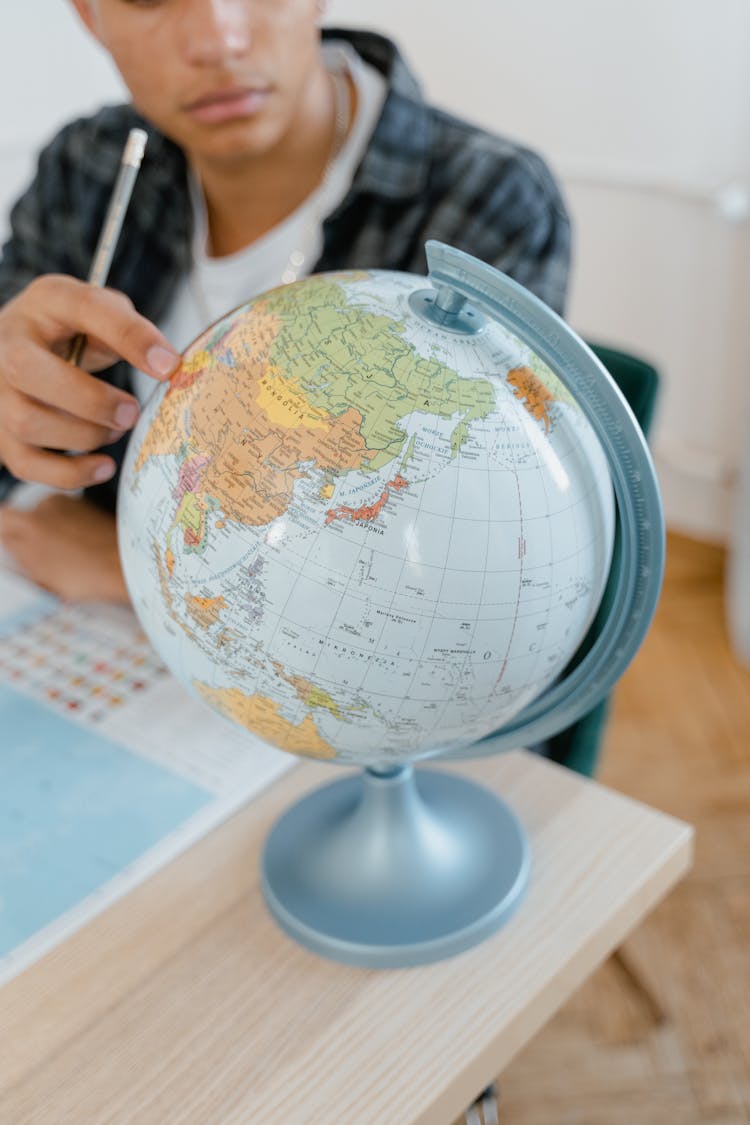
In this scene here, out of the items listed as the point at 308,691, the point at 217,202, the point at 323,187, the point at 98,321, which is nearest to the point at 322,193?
the point at 323,187

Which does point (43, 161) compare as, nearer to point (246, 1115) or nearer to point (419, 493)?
point (419, 493)

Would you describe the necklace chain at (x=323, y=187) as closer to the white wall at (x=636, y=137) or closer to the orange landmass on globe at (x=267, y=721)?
the orange landmass on globe at (x=267, y=721)

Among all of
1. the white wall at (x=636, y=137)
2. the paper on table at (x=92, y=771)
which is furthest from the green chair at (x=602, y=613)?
the white wall at (x=636, y=137)

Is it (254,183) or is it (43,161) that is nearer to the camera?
(254,183)

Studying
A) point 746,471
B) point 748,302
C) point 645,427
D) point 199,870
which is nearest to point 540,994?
point 199,870

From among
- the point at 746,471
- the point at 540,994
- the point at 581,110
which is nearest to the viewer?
the point at 540,994

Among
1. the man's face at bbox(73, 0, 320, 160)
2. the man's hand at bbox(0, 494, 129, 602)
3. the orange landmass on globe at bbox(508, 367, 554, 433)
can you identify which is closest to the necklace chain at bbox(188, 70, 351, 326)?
the man's face at bbox(73, 0, 320, 160)
